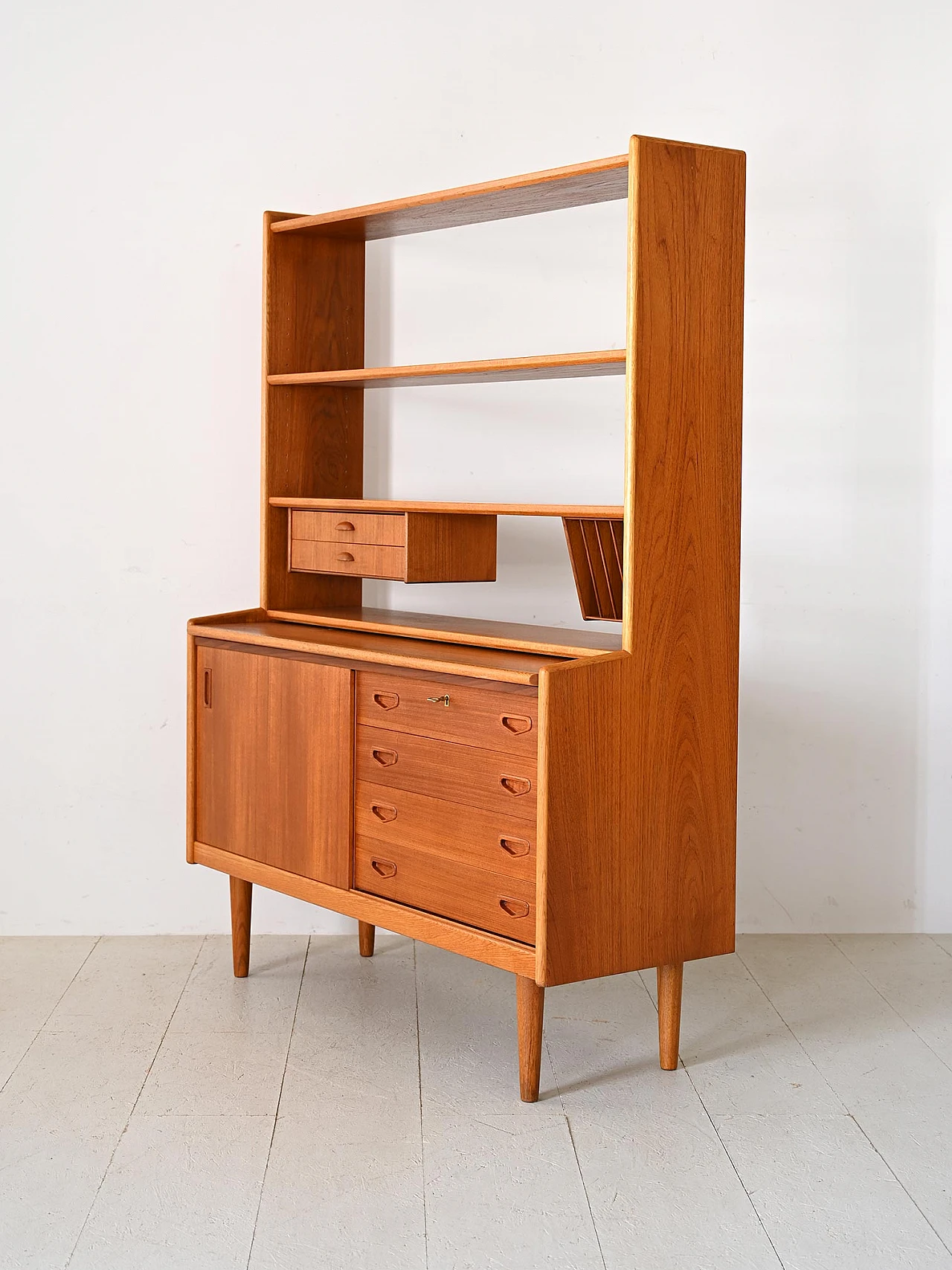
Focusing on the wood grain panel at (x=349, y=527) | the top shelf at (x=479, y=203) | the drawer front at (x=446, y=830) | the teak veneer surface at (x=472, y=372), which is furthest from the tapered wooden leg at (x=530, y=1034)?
the top shelf at (x=479, y=203)

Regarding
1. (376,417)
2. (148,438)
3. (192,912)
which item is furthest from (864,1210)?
(148,438)

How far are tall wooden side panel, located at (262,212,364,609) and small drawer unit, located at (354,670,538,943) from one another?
75 centimetres

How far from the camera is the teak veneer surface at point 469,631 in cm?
270

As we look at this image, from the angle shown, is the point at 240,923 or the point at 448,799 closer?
the point at 448,799

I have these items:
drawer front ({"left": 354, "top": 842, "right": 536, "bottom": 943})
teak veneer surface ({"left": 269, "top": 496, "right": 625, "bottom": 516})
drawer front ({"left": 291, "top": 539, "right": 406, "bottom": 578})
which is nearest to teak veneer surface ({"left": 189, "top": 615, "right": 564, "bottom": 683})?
drawer front ({"left": 291, "top": 539, "right": 406, "bottom": 578})

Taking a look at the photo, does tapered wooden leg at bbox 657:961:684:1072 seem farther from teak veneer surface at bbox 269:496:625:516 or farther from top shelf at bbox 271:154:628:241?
top shelf at bbox 271:154:628:241

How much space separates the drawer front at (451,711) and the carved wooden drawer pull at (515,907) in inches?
11.5

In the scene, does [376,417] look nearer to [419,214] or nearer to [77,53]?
[419,214]

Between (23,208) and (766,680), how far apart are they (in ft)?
8.25

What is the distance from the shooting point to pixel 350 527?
3.23 metres

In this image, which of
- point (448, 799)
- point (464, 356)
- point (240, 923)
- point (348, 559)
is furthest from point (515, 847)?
point (464, 356)

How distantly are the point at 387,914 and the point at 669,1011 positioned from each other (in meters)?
0.64

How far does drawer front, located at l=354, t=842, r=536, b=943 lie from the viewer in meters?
2.55

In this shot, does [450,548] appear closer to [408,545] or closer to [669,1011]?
[408,545]
